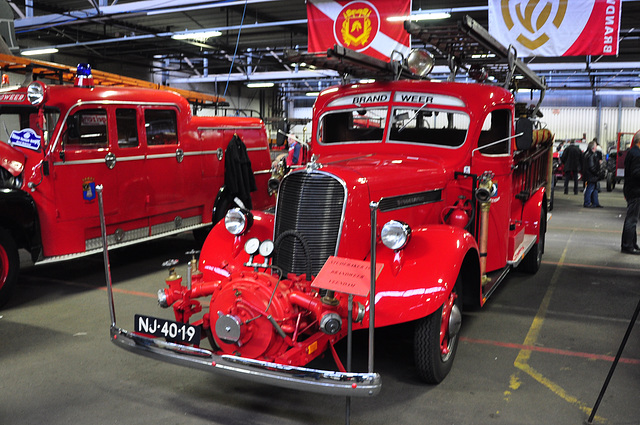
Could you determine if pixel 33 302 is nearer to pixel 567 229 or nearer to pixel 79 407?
pixel 79 407

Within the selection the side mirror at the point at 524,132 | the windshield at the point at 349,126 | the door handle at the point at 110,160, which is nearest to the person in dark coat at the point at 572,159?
the side mirror at the point at 524,132

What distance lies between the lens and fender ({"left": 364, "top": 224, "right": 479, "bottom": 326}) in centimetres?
341

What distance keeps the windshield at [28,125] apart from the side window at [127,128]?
77cm

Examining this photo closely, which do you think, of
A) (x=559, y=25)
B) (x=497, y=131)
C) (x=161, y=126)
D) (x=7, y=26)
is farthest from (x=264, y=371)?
(x=7, y=26)

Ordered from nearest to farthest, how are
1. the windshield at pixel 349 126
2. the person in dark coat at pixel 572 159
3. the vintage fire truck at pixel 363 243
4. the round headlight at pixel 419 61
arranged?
the vintage fire truck at pixel 363 243 < the windshield at pixel 349 126 < the round headlight at pixel 419 61 < the person in dark coat at pixel 572 159

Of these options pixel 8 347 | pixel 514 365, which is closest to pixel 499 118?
pixel 514 365

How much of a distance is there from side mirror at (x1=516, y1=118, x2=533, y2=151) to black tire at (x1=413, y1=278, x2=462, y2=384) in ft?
5.41

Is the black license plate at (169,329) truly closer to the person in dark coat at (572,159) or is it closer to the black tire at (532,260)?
the black tire at (532,260)

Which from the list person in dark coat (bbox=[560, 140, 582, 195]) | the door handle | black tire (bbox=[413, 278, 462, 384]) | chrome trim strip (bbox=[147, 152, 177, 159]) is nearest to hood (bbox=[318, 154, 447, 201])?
black tire (bbox=[413, 278, 462, 384])

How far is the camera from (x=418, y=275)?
3541 mm

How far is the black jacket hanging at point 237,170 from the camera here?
8188 millimetres

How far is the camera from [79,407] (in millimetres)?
3582

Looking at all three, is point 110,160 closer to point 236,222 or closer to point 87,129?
point 87,129

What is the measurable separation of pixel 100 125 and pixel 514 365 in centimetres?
502
